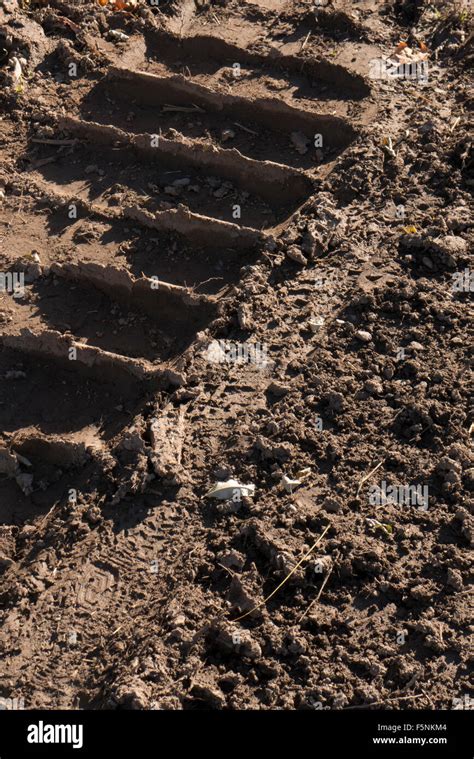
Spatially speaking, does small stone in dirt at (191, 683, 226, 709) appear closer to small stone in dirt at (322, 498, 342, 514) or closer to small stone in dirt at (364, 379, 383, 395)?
small stone in dirt at (322, 498, 342, 514)

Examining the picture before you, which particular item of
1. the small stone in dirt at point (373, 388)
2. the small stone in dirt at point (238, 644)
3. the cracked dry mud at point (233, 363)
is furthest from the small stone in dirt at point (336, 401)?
the small stone in dirt at point (238, 644)

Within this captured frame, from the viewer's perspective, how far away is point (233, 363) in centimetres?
516

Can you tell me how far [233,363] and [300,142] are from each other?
6.44 feet

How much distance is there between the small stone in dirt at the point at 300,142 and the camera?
6.28 m

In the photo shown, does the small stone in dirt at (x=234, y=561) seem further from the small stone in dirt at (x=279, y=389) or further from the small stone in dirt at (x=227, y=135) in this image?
the small stone in dirt at (x=227, y=135)

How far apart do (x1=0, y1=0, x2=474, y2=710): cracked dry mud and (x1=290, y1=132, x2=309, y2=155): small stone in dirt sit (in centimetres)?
3

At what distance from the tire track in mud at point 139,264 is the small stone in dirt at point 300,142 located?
2 cm

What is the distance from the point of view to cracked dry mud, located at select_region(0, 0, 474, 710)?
13.7 ft

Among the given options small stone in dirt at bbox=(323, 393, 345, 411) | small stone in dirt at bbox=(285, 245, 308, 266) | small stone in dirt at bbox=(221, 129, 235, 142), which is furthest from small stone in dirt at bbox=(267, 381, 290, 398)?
small stone in dirt at bbox=(221, 129, 235, 142)

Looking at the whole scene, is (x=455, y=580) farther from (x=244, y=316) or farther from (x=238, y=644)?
(x=244, y=316)

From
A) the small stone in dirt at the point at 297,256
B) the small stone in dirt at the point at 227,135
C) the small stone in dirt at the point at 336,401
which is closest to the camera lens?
the small stone in dirt at the point at 336,401

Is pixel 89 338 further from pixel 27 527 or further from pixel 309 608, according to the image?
pixel 309 608

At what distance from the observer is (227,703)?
3.96 m

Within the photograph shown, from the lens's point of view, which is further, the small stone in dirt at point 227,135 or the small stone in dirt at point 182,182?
the small stone in dirt at point 227,135
